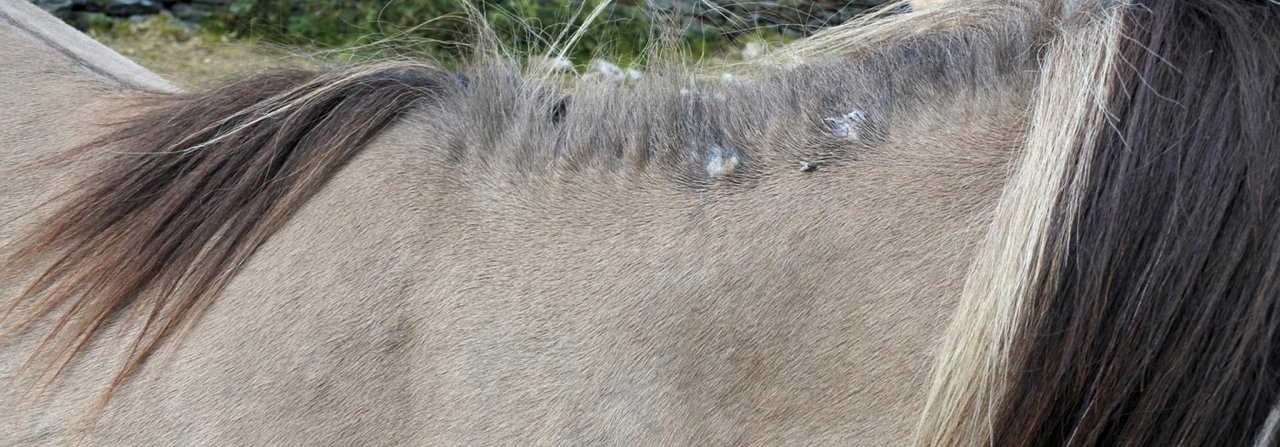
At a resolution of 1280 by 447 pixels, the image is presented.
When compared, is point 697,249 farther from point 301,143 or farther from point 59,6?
point 59,6

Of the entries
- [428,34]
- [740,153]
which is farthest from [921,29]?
[428,34]

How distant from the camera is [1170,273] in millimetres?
775

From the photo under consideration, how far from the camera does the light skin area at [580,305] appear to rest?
897 millimetres

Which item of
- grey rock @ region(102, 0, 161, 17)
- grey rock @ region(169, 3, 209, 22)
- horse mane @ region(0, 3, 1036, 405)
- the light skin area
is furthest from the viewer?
grey rock @ region(169, 3, 209, 22)

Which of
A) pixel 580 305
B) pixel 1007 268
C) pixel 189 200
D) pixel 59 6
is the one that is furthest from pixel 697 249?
pixel 59 6

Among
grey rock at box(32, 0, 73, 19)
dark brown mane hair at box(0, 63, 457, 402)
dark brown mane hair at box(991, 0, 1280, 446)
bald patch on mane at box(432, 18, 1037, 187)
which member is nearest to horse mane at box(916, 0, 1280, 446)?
dark brown mane hair at box(991, 0, 1280, 446)

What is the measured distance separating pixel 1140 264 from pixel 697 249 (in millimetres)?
374

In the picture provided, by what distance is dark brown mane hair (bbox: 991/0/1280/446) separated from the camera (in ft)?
2.50

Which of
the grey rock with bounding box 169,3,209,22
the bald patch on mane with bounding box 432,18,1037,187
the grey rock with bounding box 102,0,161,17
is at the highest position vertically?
the bald patch on mane with bounding box 432,18,1037,187

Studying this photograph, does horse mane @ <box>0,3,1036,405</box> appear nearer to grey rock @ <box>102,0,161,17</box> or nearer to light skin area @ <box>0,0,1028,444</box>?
light skin area @ <box>0,0,1028,444</box>

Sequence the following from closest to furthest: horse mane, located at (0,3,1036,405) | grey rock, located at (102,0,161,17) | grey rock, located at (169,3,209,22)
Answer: horse mane, located at (0,3,1036,405) → grey rock, located at (102,0,161,17) → grey rock, located at (169,3,209,22)

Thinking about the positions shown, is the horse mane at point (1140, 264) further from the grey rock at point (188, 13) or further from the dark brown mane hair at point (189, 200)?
the grey rock at point (188, 13)

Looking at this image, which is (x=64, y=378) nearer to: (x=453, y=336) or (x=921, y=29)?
(x=453, y=336)

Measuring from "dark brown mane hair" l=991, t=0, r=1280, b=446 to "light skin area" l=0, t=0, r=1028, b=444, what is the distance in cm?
9
